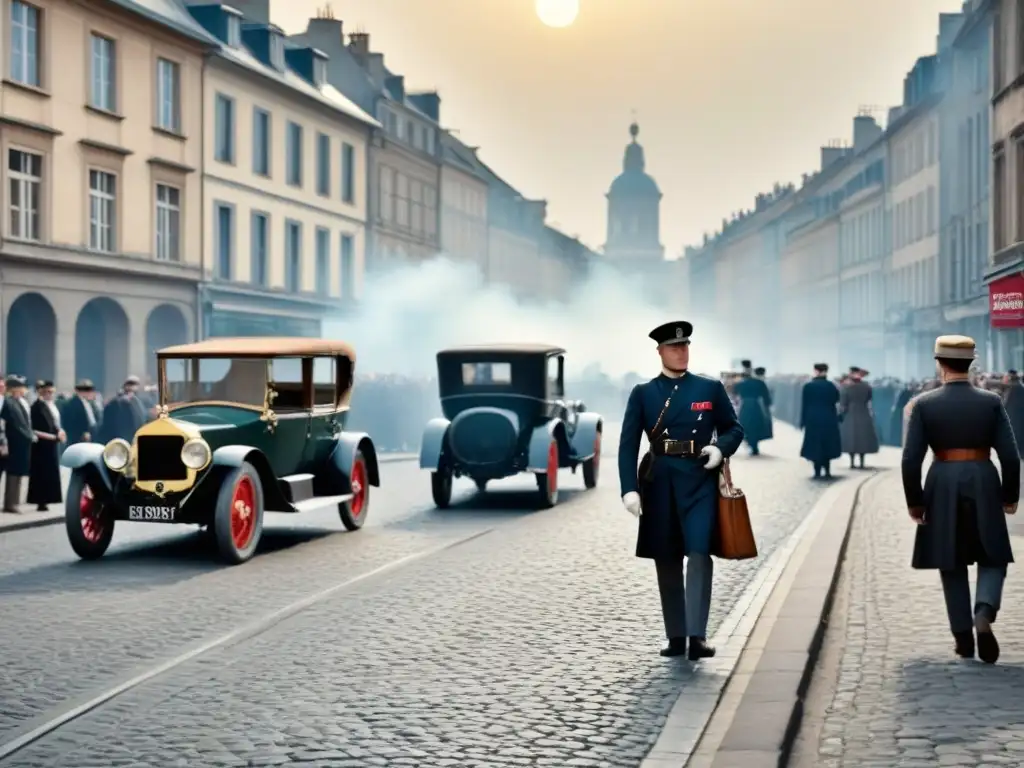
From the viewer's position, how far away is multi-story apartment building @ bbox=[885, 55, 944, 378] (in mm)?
57875

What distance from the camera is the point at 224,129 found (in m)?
39.1

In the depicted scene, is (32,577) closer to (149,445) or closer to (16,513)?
(149,445)

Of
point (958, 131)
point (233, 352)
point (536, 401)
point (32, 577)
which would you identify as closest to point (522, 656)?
point (32, 577)

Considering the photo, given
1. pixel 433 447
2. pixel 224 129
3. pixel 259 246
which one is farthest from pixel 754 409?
pixel 259 246

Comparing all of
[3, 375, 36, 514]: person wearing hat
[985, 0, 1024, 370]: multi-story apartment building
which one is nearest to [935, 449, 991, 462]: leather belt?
[3, 375, 36, 514]: person wearing hat

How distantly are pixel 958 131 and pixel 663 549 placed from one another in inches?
1922

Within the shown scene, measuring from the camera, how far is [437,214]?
62062 mm

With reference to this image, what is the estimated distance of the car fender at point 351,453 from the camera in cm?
1482

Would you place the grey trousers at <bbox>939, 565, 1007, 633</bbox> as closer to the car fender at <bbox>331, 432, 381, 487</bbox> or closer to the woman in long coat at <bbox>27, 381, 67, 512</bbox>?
the car fender at <bbox>331, 432, 381, 487</bbox>

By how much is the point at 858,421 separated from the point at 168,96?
60.4ft

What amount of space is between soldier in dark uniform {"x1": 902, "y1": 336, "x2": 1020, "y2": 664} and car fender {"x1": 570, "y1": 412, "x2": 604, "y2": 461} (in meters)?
11.5

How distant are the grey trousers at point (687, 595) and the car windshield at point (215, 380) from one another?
648 cm

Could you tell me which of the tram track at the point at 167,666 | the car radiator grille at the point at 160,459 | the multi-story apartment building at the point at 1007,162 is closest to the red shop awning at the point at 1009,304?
the multi-story apartment building at the point at 1007,162

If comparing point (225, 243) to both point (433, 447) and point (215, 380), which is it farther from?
point (215, 380)
